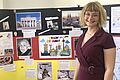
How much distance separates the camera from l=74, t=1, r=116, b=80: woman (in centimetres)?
175

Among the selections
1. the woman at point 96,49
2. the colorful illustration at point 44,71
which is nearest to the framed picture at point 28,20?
the colorful illustration at point 44,71

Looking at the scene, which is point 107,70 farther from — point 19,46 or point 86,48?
point 19,46

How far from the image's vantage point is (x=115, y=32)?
221 cm

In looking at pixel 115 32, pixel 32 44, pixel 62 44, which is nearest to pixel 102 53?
pixel 115 32

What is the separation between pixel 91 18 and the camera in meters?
1.81

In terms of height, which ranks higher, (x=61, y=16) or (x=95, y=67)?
(x=61, y=16)

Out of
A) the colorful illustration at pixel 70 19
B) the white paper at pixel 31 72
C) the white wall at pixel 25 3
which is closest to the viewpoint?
the colorful illustration at pixel 70 19

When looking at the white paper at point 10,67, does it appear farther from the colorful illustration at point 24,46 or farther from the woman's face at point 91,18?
the woman's face at point 91,18

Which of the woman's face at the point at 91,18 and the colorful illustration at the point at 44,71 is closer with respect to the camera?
the woman's face at the point at 91,18

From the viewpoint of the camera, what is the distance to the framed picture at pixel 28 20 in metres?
2.44

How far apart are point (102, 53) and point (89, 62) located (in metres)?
0.13

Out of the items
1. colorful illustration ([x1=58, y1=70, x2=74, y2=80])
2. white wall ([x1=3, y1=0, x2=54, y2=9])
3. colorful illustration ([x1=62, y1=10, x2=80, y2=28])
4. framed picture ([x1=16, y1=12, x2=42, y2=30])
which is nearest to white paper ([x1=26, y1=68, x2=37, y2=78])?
colorful illustration ([x1=58, y1=70, x2=74, y2=80])

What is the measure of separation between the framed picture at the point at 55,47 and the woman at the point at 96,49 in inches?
21.5

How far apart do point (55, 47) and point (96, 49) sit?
77cm
